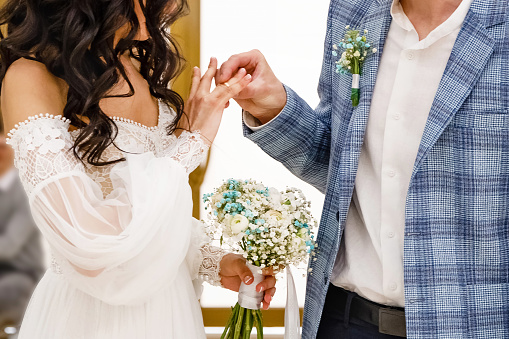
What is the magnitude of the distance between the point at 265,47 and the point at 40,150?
2669 mm

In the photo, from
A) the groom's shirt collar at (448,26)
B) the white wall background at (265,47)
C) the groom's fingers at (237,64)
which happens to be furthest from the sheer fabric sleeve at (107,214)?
the white wall background at (265,47)

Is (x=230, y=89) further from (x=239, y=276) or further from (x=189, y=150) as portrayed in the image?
(x=239, y=276)

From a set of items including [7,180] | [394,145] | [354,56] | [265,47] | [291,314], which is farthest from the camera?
[265,47]

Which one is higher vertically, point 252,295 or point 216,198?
point 216,198

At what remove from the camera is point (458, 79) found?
5.27 feet

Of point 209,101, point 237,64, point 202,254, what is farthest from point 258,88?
point 202,254

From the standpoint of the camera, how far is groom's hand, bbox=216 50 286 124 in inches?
79.8

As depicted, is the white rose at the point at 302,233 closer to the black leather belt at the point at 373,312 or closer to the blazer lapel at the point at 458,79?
the black leather belt at the point at 373,312

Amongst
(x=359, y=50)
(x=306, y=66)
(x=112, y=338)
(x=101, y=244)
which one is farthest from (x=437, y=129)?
(x=306, y=66)

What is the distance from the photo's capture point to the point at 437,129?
5.24 ft

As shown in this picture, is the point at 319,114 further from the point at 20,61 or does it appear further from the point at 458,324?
the point at 20,61

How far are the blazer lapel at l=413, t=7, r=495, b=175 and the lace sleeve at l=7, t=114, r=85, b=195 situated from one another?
3.20 feet

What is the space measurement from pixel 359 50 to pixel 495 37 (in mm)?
403

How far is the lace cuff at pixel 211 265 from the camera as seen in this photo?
2057 millimetres
